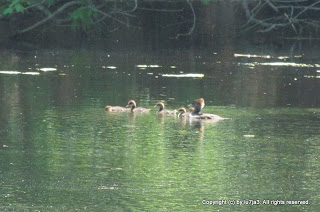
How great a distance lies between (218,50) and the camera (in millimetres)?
31734

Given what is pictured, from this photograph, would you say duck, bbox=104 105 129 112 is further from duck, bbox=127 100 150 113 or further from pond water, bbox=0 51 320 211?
pond water, bbox=0 51 320 211

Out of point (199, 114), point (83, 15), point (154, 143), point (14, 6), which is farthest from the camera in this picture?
point (83, 15)

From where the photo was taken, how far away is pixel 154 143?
12.3 m

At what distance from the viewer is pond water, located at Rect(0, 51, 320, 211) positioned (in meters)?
9.20

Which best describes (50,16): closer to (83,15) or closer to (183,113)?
(83,15)

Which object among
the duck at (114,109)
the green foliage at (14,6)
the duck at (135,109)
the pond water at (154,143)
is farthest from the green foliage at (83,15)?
the duck at (114,109)

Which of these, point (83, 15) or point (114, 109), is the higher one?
point (83, 15)

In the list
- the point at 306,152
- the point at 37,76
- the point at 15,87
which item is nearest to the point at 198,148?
the point at 306,152

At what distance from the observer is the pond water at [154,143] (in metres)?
9.20

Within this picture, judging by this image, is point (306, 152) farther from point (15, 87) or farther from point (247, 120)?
point (15, 87)

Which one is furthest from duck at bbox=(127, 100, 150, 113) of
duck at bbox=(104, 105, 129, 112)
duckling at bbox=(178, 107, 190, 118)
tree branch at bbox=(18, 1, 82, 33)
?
tree branch at bbox=(18, 1, 82, 33)

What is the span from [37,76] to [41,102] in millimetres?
4919

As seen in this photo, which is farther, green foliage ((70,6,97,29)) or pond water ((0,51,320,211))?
green foliage ((70,6,97,29))

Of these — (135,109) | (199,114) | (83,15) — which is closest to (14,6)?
(83,15)
